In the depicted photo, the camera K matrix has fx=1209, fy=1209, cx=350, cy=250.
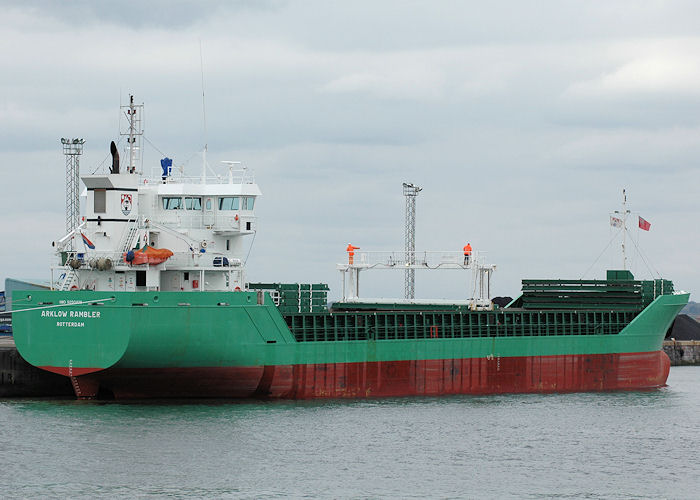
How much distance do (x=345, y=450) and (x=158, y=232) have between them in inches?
471

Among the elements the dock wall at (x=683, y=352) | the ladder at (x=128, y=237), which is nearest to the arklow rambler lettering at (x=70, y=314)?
the ladder at (x=128, y=237)

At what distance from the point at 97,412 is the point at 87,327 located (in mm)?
2723

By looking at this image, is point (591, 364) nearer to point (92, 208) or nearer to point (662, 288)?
point (662, 288)

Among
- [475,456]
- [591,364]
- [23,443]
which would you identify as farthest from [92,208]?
[591,364]

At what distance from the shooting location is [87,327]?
3828 cm

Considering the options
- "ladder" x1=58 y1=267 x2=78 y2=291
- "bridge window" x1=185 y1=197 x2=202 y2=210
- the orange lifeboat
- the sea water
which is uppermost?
"bridge window" x1=185 y1=197 x2=202 y2=210

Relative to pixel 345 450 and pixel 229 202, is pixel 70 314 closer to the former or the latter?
pixel 229 202

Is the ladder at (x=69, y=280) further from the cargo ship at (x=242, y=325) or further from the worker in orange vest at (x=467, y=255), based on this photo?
the worker in orange vest at (x=467, y=255)

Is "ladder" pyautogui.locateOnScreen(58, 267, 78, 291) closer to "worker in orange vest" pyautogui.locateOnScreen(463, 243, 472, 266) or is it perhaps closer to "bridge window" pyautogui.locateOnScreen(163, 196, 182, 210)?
"bridge window" pyautogui.locateOnScreen(163, 196, 182, 210)

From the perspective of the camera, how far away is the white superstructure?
40.3 metres

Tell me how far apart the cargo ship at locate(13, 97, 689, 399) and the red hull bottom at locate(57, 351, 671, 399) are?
0.05 metres

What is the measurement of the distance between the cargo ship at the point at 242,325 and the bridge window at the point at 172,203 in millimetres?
70

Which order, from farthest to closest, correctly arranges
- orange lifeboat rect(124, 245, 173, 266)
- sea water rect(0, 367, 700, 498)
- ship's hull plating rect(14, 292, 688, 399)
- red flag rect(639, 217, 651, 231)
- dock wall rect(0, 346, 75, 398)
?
red flag rect(639, 217, 651, 231) < dock wall rect(0, 346, 75, 398) < orange lifeboat rect(124, 245, 173, 266) < ship's hull plating rect(14, 292, 688, 399) < sea water rect(0, 367, 700, 498)

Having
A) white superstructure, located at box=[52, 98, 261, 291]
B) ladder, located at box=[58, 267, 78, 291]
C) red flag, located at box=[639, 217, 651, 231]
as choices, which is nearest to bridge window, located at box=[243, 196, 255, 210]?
white superstructure, located at box=[52, 98, 261, 291]
